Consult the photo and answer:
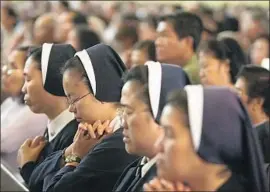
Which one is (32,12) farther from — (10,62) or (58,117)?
(58,117)

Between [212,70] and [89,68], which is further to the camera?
[212,70]

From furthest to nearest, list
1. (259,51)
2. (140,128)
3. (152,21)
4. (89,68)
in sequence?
(152,21), (259,51), (89,68), (140,128)

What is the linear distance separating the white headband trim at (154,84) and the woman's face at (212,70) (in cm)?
224

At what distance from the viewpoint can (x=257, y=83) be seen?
4031 millimetres

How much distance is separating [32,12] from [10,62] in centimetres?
671

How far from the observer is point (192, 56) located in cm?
553

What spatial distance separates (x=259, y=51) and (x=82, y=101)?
387cm

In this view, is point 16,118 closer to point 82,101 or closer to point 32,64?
point 32,64

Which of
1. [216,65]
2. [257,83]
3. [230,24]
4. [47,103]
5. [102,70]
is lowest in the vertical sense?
[230,24]

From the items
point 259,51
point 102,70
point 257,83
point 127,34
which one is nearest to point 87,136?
point 102,70

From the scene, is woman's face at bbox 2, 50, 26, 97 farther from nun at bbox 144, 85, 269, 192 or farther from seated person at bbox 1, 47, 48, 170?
nun at bbox 144, 85, 269, 192

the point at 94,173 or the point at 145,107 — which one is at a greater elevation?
the point at 145,107

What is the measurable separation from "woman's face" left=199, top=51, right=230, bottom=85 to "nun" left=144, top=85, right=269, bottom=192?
270 cm

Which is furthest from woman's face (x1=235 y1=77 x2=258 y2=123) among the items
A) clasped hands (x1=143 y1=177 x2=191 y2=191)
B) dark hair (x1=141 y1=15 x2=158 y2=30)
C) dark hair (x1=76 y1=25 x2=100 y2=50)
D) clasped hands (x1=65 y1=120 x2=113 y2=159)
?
dark hair (x1=141 y1=15 x2=158 y2=30)
